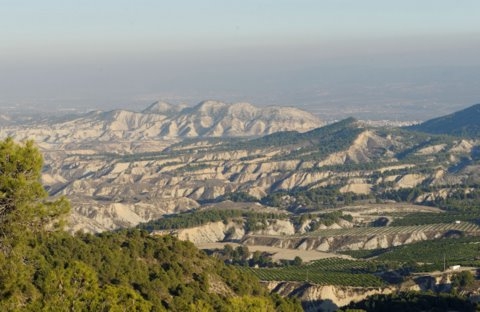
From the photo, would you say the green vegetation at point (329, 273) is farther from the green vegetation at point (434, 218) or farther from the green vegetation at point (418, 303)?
the green vegetation at point (434, 218)

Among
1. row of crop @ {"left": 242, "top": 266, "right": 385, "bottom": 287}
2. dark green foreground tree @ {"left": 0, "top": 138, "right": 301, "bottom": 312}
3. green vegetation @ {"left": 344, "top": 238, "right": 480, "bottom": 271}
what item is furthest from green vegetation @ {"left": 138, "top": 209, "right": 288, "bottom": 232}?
dark green foreground tree @ {"left": 0, "top": 138, "right": 301, "bottom": 312}

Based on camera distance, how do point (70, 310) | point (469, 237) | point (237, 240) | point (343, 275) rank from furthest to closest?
point (237, 240) < point (469, 237) < point (343, 275) < point (70, 310)

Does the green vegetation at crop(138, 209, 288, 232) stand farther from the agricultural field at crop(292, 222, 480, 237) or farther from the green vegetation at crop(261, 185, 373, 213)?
the green vegetation at crop(261, 185, 373, 213)

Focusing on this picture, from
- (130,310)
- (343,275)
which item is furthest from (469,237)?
(130,310)

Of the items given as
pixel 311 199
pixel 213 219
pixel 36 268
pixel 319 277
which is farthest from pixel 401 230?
pixel 36 268

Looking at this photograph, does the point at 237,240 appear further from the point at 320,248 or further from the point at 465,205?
the point at 465,205

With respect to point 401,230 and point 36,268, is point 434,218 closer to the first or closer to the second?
point 401,230
